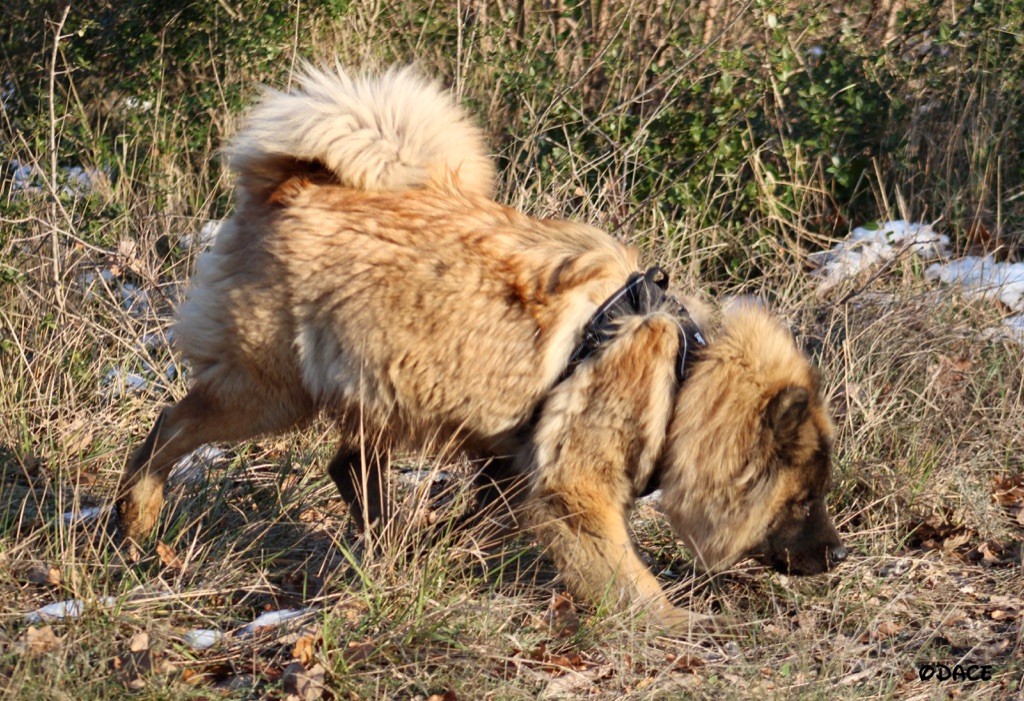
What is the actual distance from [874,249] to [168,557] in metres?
4.45

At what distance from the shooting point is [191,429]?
430 centimetres

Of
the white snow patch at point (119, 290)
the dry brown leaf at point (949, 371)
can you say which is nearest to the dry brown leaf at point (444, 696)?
the white snow patch at point (119, 290)

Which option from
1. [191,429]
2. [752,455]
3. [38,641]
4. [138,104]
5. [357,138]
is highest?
[357,138]

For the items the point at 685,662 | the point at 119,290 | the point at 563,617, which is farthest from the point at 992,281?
the point at 119,290

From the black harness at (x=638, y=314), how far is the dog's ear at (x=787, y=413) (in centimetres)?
33

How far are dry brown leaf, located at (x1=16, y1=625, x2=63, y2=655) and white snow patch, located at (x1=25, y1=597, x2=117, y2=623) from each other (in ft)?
0.25

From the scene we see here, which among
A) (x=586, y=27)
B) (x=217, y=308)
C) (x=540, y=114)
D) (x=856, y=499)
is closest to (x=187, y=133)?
(x=540, y=114)

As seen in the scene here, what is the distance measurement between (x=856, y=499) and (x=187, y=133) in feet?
15.1

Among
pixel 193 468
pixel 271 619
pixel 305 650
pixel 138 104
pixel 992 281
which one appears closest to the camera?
pixel 305 650

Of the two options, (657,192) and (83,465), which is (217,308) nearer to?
(83,465)

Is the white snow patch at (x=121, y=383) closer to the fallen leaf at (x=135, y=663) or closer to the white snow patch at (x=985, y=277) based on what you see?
the fallen leaf at (x=135, y=663)

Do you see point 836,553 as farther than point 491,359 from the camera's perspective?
Yes

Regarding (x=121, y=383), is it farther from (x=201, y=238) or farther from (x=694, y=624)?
(x=694, y=624)

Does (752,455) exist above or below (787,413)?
below
